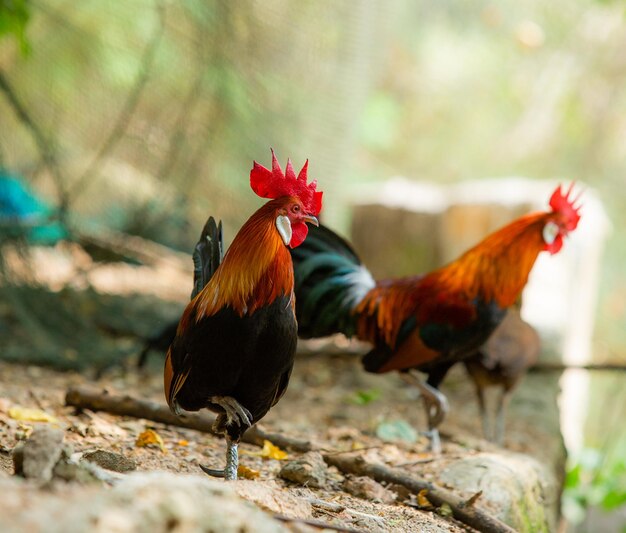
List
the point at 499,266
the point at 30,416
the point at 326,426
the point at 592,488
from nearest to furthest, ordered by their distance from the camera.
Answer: the point at 30,416 < the point at 499,266 < the point at 326,426 < the point at 592,488

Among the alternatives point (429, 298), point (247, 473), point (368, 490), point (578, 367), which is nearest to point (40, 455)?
point (247, 473)

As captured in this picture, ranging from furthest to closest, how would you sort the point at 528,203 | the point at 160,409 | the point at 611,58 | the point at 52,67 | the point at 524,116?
1. the point at 524,116
2. the point at 611,58
3. the point at 528,203
4. the point at 52,67
5. the point at 160,409

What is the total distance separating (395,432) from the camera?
5.20 metres

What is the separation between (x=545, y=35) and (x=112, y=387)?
11.7 metres

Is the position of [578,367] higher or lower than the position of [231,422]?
higher

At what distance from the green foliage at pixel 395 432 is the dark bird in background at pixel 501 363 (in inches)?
27.1

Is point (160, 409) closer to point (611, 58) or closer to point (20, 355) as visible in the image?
point (20, 355)

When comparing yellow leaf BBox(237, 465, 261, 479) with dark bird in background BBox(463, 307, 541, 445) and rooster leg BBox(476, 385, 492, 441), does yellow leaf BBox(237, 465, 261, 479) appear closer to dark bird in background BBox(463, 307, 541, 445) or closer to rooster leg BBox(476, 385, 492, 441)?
dark bird in background BBox(463, 307, 541, 445)

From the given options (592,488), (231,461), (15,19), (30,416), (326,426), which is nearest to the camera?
(231,461)

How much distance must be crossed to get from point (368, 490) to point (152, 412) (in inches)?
49.3

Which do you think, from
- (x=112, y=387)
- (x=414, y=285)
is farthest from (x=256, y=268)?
(x=112, y=387)

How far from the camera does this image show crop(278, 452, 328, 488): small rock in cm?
361

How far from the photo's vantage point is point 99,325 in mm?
6672

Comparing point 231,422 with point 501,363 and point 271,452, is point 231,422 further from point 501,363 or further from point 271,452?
point 501,363
